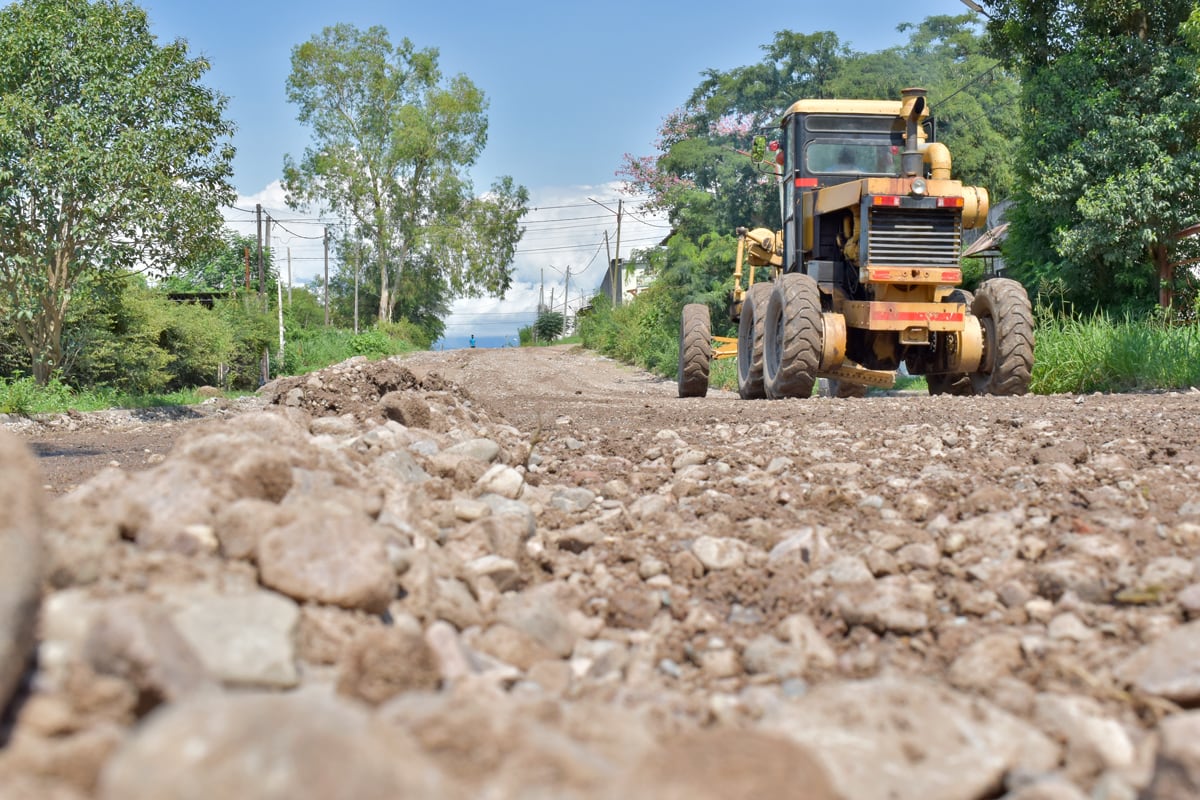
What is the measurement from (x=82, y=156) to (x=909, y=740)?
50.2 feet

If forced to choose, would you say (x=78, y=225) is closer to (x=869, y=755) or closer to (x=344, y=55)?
(x=869, y=755)

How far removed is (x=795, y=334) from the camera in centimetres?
952

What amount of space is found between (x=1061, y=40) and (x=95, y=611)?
18362 mm

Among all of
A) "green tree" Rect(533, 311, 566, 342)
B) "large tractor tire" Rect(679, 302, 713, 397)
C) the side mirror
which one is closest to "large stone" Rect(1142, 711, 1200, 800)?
the side mirror

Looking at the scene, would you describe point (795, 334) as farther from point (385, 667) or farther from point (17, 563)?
point (17, 563)

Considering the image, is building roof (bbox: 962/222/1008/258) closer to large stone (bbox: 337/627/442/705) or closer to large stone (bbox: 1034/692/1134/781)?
large stone (bbox: 1034/692/1134/781)

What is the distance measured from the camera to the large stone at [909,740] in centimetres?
171

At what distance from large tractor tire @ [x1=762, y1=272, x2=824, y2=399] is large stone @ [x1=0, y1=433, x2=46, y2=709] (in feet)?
27.0

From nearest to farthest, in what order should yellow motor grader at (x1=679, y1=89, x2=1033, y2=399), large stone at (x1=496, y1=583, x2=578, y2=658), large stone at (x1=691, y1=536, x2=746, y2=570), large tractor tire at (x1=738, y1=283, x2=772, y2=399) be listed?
large stone at (x1=496, y1=583, x2=578, y2=658)
large stone at (x1=691, y1=536, x2=746, y2=570)
yellow motor grader at (x1=679, y1=89, x2=1033, y2=399)
large tractor tire at (x1=738, y1=283, x2=772, y2=399)

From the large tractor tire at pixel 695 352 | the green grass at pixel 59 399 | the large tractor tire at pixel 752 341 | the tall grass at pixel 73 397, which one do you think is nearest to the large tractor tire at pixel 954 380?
the large tractor tire at pixel 752 341

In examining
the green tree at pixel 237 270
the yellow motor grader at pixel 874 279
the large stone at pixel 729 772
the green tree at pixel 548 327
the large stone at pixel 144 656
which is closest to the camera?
the large stone at pixel 729 772

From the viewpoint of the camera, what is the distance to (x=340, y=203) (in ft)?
141

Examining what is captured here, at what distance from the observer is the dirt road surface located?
1.49m

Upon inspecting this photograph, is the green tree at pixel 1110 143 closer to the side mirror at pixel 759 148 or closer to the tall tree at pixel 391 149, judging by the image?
the side mirror at pixel 759 148
